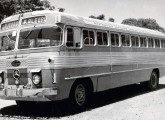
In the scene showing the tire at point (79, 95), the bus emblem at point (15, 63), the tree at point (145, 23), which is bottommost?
the tire at point (79, 95)

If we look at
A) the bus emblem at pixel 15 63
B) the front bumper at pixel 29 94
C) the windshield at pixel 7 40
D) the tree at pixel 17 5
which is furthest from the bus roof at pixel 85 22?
the tree at pixel 17 5

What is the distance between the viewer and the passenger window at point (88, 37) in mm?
10539

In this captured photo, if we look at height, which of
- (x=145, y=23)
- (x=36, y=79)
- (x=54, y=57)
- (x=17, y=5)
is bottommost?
(x=36, y=79)

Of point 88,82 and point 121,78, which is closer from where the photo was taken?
point 88,82

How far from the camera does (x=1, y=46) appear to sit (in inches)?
418

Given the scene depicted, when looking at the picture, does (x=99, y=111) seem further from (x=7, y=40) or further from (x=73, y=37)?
(x=7, y=40)

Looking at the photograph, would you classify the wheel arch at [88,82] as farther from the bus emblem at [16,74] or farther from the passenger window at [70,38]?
the bus emblem at [16,74]

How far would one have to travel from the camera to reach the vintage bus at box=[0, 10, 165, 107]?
9172 millimetres

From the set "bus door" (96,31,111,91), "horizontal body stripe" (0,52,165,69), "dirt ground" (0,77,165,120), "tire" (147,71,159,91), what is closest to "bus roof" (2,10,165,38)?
"bus door" (96,31,111,91)

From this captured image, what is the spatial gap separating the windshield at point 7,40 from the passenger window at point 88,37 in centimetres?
213

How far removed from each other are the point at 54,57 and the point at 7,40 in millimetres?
2028

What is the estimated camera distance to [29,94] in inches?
360

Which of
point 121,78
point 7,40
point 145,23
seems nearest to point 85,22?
point 7,40

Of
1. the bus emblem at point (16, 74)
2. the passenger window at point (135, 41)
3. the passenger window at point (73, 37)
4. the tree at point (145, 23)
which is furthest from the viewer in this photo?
the tree at point (145, 23)
